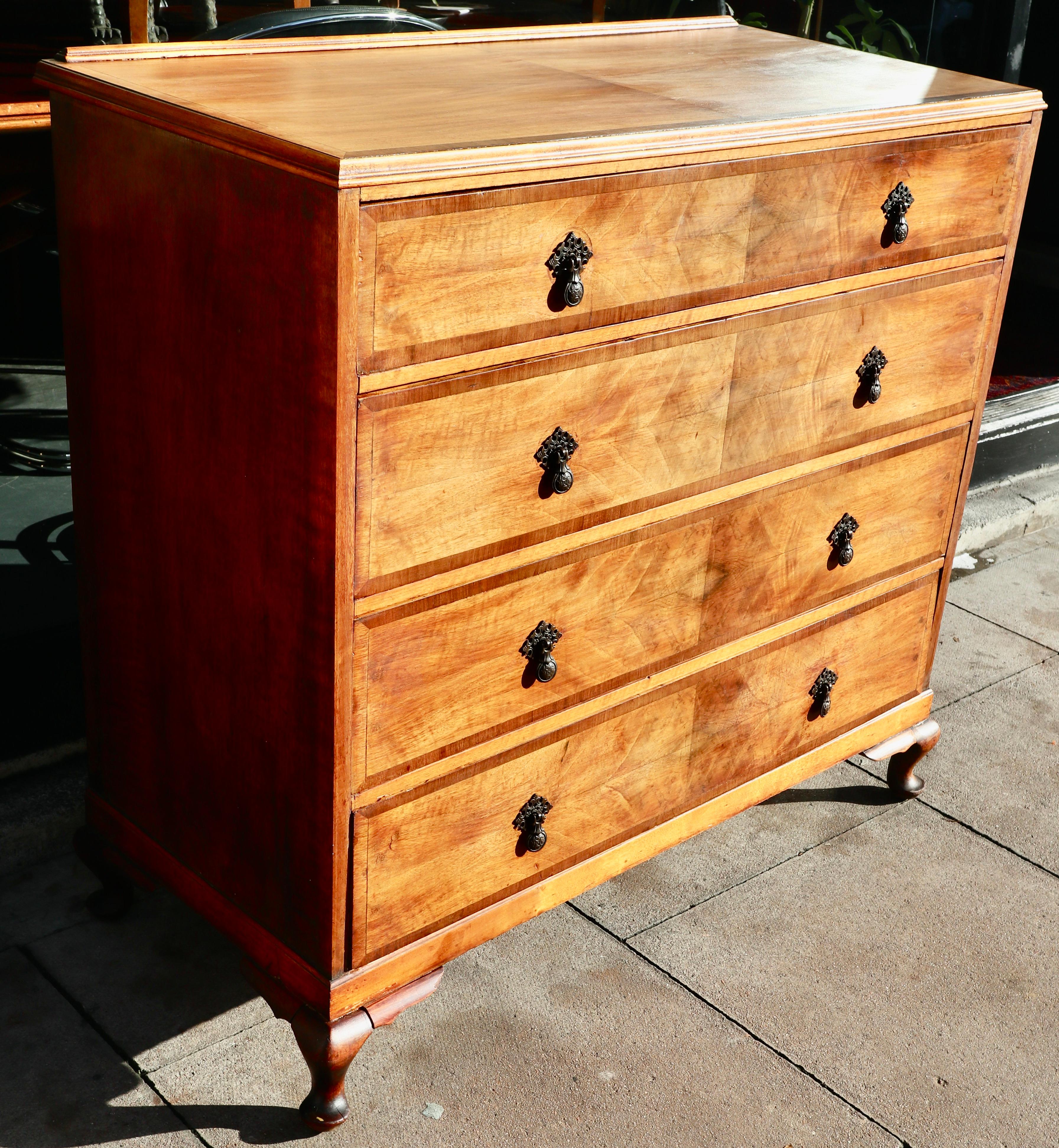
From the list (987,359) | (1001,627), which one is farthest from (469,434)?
(1001,627)

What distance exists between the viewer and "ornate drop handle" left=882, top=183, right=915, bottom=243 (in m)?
2.12

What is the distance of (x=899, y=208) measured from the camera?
7.00ft

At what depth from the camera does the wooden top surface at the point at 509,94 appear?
1598 mm

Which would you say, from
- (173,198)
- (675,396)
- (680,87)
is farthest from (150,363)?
(680,87)

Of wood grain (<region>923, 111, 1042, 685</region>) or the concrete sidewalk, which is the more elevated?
wood grain (<region>923, 111, 1042, 685</region>)

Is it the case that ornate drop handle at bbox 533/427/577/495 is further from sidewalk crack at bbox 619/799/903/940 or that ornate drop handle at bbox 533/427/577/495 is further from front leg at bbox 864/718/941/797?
front leg at bbox 864/718/941/797

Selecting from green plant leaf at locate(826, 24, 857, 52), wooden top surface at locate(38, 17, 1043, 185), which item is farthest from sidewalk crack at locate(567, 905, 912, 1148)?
green plant leaf at locate(826, 24, 857, 52)

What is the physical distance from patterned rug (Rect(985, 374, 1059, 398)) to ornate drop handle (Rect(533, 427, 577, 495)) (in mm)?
3021

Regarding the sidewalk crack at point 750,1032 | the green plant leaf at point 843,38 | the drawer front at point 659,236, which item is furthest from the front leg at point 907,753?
the green plant leaf at point 843,38

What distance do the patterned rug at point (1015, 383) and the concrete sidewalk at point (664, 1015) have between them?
210 centimetres

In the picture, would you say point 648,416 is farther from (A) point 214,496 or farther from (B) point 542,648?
(A) point 214,496

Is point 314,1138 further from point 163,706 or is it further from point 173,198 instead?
point 173,198

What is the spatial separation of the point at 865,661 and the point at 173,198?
156cm

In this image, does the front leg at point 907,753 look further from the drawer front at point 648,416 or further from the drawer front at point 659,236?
the drawer front at point 659,236
